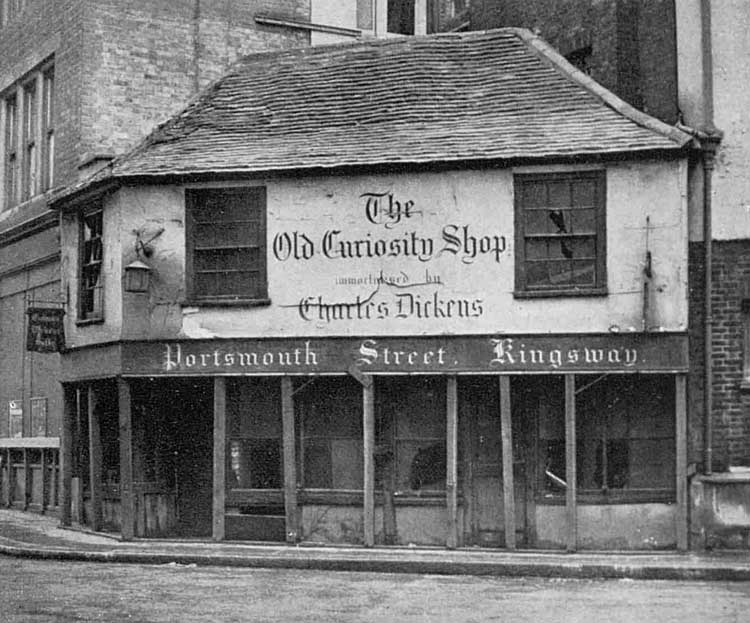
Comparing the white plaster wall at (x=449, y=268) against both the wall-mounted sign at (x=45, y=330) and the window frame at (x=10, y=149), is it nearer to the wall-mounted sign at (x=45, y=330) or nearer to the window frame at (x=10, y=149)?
the wall-mounted sign at (x=45, y=330)

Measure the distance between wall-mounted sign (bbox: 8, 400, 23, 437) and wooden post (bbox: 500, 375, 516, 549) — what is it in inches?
456

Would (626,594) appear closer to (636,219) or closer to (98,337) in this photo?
(636,219)

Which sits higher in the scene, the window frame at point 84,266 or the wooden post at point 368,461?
the window frame at point 84,266

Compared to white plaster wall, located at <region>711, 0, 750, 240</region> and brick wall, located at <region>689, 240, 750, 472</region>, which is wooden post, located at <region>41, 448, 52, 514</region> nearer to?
brick wall, located at <region>689, 240, 750, 472</region>

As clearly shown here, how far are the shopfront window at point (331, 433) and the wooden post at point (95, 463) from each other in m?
3.36

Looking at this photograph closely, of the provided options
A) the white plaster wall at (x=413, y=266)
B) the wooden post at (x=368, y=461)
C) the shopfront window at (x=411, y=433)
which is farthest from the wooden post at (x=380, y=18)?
the wooden post at (x=368, y=461)

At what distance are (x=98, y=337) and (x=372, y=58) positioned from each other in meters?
5.86

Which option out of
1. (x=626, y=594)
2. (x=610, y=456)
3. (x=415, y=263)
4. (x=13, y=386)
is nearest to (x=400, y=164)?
(x=415, y=263)

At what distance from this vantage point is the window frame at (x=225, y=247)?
18.0 m

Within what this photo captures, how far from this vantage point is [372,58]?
65.1 ft

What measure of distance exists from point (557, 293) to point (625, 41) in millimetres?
4495

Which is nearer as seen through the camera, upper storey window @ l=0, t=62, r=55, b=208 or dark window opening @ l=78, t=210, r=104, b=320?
dark window opening @ l=78, t=210, r=104, b=320

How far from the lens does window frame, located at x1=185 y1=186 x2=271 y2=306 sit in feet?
58.9

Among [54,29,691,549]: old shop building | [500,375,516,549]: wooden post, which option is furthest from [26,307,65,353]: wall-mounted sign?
[500,375,516,549]: wooden post
